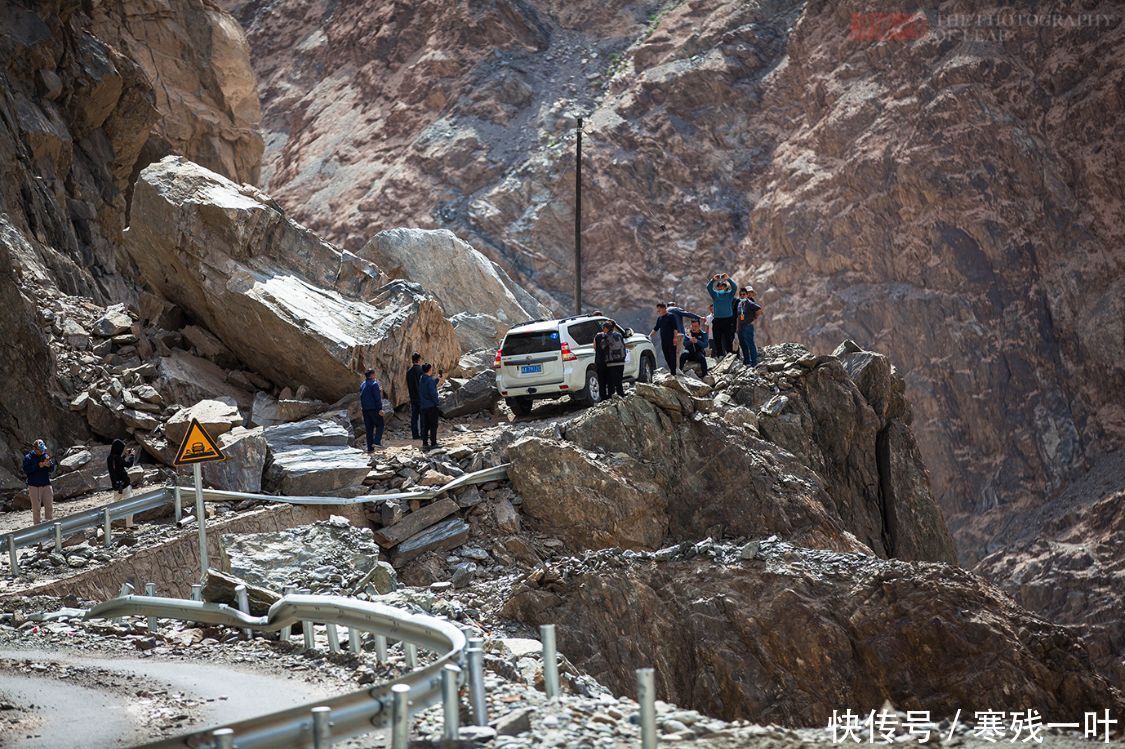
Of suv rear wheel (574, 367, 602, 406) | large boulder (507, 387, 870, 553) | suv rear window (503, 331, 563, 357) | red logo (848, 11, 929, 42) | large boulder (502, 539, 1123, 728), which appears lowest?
large boulder (502, 539, 1123, 728)

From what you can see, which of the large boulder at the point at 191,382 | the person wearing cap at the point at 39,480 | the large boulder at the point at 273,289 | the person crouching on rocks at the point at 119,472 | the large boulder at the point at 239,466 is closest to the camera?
the person wearing cap at the point at 39,480

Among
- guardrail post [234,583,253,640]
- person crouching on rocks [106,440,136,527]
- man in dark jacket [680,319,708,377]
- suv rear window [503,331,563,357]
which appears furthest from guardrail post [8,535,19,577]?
man in dark jacket [680,319,708,377]

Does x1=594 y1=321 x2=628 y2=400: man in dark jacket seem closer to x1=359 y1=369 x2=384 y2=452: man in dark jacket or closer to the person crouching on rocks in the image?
x1=359 y1=369 x2=384 y2=452: man in dark jacket

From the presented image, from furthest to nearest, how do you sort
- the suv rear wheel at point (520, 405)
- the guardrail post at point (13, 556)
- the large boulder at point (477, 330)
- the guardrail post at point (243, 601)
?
the large boulder at point (477, 330) → the suv rear wheel at point (520, 405) → the guardrail post at point (13, 556) → the guardrail post at point (243, 601)

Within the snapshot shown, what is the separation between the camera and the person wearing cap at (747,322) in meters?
24.3

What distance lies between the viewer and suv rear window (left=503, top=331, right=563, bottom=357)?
23.0 meters

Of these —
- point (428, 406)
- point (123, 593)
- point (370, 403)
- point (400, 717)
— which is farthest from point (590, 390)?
point (400, 717)

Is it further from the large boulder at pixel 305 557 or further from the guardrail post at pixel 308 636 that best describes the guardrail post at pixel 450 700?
the large boulder at pixel 305 557

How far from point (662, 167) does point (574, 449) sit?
46.0 meters

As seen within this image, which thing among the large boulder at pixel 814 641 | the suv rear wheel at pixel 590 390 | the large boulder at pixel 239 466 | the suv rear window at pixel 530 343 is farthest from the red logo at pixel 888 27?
the large boulder at pixel 239 466

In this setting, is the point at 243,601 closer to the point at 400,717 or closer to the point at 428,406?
the point at 400,717

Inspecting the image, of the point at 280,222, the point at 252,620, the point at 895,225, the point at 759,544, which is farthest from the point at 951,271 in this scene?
the point at 252,620

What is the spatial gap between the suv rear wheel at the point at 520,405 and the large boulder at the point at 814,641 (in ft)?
22.5

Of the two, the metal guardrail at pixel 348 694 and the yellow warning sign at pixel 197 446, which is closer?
the metal guardrail at pixel 348 694
